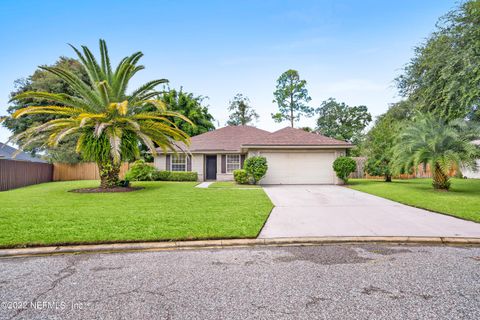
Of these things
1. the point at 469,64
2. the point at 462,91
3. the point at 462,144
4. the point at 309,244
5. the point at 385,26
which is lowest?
Answer: the point at 309,244

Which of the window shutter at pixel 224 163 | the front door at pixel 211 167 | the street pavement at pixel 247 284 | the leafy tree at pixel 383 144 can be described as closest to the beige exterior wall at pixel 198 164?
the front door at pixel 211 167

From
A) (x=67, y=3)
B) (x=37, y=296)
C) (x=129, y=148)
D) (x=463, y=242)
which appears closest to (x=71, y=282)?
(x=37, y=296)

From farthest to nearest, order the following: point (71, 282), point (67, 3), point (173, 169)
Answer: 1. point (173, 169)
2. point (67, 3)
3. point (71, 282)

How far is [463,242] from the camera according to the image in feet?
14.7

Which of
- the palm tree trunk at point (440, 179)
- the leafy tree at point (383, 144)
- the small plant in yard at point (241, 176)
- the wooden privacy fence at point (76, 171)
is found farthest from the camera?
the wooden privacy fence at point (76, 171)

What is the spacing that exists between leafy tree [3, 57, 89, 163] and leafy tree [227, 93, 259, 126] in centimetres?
2039

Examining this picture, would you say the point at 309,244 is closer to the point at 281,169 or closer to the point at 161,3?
the point at 281,169

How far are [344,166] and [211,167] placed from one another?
9380 millimetres

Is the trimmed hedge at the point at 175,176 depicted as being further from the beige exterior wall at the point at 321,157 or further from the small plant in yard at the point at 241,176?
the beige exterior wall at the point at 321,157

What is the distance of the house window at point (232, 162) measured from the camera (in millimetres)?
18312

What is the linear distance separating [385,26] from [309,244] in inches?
535

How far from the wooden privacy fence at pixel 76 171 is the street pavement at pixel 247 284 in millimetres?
17256

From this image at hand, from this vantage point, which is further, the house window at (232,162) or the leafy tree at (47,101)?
the leafy tree at (47,101)

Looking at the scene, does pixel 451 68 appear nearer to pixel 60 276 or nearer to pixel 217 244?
pixel 217 244
